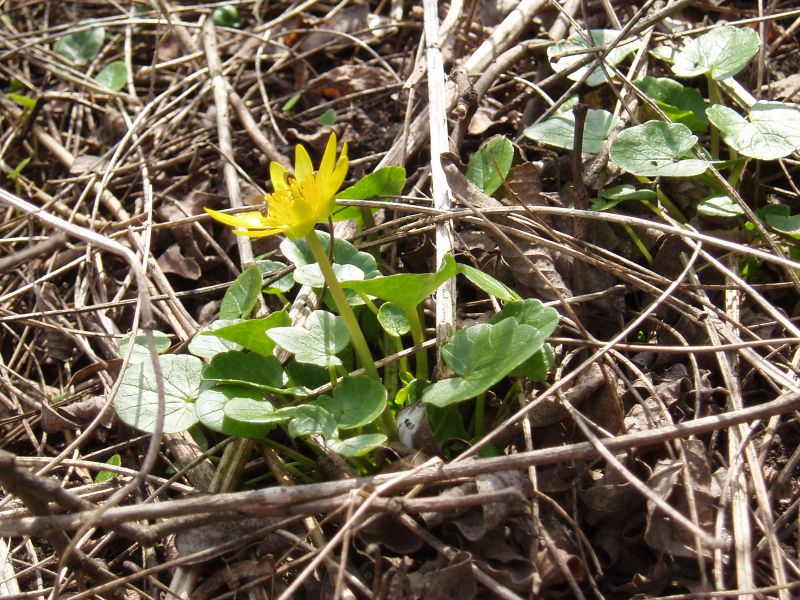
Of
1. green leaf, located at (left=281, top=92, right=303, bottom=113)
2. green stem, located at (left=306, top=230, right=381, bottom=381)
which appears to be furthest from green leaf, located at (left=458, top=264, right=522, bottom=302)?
green leaf, located at (left=281, top=92, right=303, bottom=113)

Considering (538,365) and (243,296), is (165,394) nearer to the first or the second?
(243,296)

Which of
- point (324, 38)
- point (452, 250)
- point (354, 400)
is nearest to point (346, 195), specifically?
point (452, 250)

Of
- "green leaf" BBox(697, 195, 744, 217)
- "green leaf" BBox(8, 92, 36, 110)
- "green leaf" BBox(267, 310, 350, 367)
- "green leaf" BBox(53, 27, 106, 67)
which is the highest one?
"green leaf" BBox(53, 27, 106, 67)

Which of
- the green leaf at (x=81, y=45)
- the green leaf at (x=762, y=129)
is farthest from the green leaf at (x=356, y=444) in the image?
the green leaf at (x=81, y=45)

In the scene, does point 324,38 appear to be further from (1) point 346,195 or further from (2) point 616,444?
(2) point 616,444

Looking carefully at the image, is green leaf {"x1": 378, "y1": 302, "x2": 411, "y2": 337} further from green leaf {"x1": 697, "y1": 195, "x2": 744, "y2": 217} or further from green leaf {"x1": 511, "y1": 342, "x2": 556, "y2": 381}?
green leaf {"x1": 697, "y1": 195, "x2": 744, "y2": 217}

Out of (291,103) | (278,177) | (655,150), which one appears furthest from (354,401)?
(291,103)

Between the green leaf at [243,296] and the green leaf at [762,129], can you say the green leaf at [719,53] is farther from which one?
the green leaf at [243,296]
